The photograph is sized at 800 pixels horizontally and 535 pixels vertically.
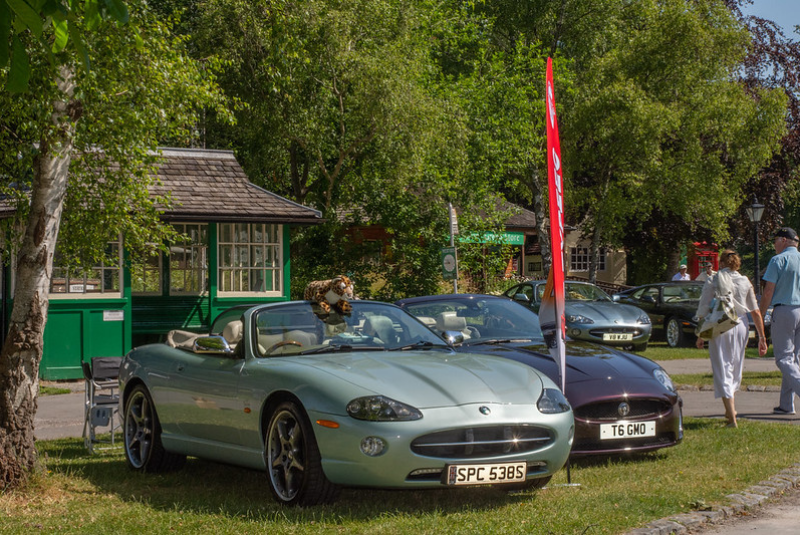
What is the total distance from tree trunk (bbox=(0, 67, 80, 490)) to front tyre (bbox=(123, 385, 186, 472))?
1.05 metres

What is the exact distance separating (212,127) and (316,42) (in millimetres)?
4821

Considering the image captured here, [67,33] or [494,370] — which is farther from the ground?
[67,33]

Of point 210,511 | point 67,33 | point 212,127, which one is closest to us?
point 67,33

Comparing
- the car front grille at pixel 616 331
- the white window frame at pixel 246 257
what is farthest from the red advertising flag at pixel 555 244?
the white window frame at pixel 246 257

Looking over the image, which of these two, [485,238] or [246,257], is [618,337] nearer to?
[485,238]

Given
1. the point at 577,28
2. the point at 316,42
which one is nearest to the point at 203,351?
the point at 316,42

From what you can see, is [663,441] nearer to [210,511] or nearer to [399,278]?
[210,511]

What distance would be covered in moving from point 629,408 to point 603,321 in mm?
12994

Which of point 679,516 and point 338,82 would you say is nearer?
point 679,516

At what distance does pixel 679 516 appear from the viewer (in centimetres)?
674

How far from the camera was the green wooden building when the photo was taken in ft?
68.0

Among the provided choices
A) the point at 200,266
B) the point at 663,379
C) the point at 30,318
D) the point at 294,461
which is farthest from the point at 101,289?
the point at 294,461

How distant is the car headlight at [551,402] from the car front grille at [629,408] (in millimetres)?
1311

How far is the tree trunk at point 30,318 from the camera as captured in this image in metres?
8.11
